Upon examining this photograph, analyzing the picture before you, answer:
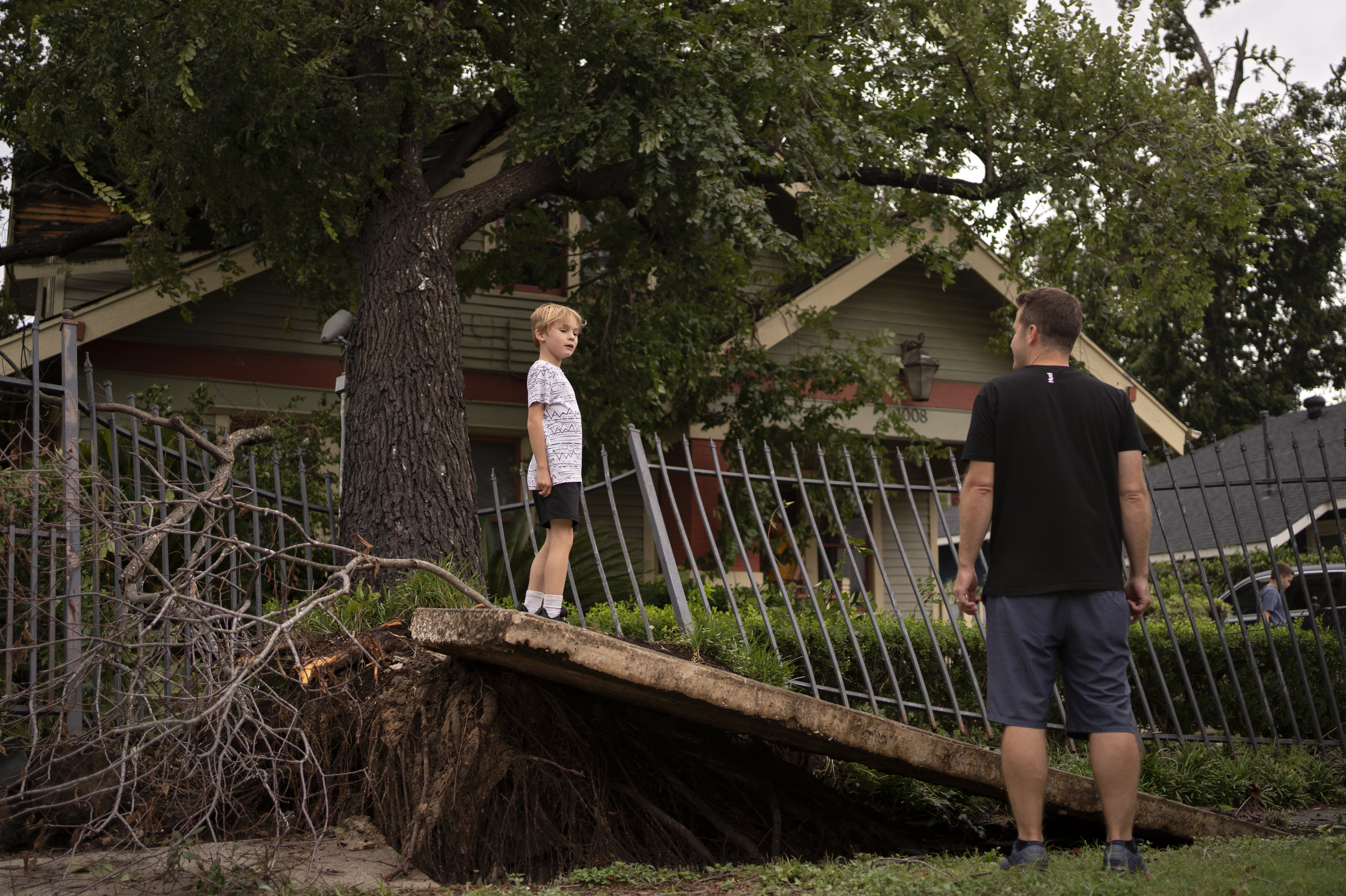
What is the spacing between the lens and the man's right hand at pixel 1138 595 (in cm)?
361

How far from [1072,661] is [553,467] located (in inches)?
90.5

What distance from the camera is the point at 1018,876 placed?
3082mm

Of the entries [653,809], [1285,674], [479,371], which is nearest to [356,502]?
[653,809]

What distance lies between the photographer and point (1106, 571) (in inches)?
133

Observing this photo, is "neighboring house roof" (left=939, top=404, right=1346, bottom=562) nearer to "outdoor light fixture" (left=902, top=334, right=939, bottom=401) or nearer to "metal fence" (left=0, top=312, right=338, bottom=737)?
"outdoor light fixture" (left=902, top=334, right=939, bottom=401)

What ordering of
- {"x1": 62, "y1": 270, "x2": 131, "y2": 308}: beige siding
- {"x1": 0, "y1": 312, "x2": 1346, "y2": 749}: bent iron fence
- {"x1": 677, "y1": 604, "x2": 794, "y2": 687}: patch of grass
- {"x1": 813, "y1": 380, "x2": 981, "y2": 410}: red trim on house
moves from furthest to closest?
1. {"x1": 813, "y1": 380, "x2": 981, "y2": 410}: red trim on house
2. {"x1": 62, "y1": 270, "x2": 131, "y2": 308}: beige siding
3. {"x1": 677, "y1": 604, "x2": 794, "y2": 687}: patch of grass
4. {"x1": 0, "y1": 312, "x2": 1346, "y2": 749}: bent iron fence

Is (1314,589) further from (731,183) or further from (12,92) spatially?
(12,92)

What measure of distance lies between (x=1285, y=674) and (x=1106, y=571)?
186 inches

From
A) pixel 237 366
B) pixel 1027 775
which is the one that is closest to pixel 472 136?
pixel 237 366

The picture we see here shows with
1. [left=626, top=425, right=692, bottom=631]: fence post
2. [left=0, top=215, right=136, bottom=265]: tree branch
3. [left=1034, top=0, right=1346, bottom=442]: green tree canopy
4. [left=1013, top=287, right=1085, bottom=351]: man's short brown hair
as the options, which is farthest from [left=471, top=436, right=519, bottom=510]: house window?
[left=1034, top=0, right=1346, bottom=442]: green tree canopy

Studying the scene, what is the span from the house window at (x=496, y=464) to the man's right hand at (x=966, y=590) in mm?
8506

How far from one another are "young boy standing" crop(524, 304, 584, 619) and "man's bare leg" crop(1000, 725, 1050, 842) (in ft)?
6.68

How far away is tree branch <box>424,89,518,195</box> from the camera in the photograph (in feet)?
28.0

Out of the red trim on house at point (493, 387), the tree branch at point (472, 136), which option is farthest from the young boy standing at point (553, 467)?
the red trim on house at point (493, 387)
